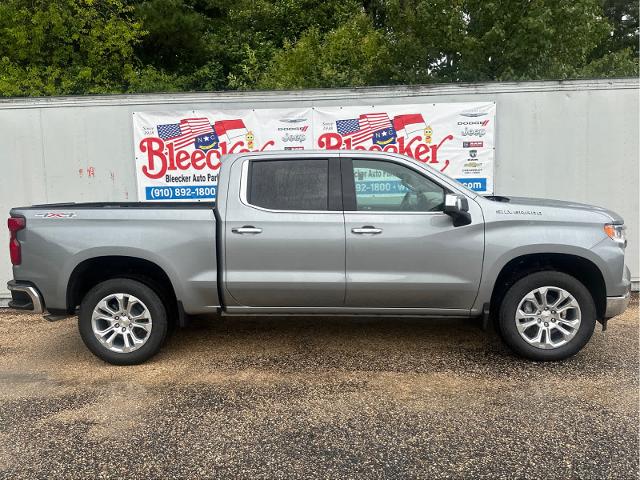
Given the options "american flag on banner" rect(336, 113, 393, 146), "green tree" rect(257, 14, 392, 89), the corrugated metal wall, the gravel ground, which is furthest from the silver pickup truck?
"green tree" rect(257, 14, 392, 89)

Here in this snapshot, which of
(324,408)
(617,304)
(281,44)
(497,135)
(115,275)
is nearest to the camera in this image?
(324,408)

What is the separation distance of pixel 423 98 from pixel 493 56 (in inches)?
263

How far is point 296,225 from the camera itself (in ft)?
15.3

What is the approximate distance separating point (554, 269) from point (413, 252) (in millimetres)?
1264

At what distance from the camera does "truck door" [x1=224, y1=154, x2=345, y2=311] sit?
15.3ft

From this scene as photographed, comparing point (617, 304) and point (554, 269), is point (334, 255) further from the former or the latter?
point (617, 304)

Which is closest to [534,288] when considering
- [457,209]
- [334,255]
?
[457,209]

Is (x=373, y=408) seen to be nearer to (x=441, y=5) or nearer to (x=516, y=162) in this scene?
(x=516, y=162)

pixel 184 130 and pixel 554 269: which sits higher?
pixel 184 130

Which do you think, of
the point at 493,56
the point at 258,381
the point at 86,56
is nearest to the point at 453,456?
the point at 258,381

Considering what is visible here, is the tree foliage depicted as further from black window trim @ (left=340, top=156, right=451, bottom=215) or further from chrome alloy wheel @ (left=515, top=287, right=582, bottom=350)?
chrome alloy wheel @ (left=515, top=287, right=582, bottom=350)

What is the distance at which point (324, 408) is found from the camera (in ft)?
13.0

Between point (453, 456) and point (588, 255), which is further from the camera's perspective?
point (588, 255)

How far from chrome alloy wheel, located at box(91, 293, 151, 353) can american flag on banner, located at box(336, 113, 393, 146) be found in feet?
12.0
